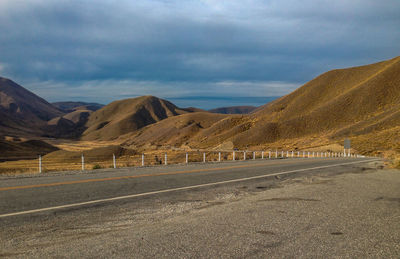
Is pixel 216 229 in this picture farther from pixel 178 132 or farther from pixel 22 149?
pixel 178 132

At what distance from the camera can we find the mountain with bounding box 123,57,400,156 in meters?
88.3

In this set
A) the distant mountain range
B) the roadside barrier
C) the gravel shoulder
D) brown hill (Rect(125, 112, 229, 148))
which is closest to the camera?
the gravel shoulder

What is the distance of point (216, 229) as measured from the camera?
598 centimetres

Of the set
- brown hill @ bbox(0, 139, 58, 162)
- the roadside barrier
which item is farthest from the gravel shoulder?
brown hill @ bbox(0, 139, 58, 162)

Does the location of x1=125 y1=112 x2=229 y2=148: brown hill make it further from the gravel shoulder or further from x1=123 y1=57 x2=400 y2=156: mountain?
the gravel shoulder

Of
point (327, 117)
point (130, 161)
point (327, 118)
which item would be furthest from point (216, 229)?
point (327, 117)

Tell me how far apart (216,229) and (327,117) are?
110 m

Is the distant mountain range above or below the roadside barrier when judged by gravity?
above

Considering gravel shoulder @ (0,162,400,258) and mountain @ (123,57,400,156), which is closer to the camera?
gravel shoulder @ (0,162,400,258)

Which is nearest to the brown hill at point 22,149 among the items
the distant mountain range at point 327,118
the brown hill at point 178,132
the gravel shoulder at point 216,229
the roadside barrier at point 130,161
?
the roadside barrier at point 130,161

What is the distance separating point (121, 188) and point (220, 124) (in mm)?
123301

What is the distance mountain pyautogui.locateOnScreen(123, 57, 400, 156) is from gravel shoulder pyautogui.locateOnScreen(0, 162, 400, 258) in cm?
6733

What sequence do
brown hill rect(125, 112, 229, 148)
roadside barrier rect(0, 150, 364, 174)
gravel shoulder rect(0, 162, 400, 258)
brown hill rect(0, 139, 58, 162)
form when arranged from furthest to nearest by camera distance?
1. brown hill rect(125, 112, 229, 148)
2. brown hill rect(0, 139, 58, 162)
3. roadside barrier rect(0, 150, 364, 174)
4. gravel shoulder rect(0, 162, 400, 258)

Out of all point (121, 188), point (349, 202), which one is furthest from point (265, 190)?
point (121, 188)
